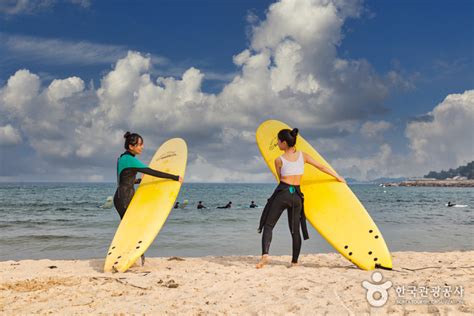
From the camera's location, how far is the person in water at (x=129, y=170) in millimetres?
5203

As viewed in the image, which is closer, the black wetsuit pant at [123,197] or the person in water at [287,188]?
the person in water at [287,188]

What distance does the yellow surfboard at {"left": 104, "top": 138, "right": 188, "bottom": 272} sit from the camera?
16.0ft

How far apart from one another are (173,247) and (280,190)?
4.31 metres

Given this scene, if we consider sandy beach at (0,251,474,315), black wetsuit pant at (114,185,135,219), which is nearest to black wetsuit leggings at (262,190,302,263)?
sandy beach at (0,251,474,315)

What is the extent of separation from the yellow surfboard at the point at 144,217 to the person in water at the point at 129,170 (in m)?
0.18

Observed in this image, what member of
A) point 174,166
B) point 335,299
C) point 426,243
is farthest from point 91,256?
point 426,243

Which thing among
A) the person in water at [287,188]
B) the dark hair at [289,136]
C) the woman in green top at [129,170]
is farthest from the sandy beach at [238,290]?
the dark hair at [289,136]

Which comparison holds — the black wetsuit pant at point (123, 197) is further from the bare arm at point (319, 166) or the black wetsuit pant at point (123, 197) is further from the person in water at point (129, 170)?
the bare arm at point (319, 166)

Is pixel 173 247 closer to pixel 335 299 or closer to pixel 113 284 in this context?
pixel 113 284

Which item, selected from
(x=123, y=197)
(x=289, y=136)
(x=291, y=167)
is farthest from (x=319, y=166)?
(x=123, y=197)

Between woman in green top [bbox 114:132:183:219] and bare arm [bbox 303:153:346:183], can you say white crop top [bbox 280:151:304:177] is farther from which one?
woman in green top [bbox 114:132:183:219]

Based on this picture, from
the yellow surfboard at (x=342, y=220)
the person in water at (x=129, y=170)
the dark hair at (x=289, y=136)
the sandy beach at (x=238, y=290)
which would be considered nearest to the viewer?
the sandy beach at (x=238, y=290)

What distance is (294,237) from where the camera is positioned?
5.07 meters

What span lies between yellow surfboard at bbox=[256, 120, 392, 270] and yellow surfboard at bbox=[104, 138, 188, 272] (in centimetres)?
147
